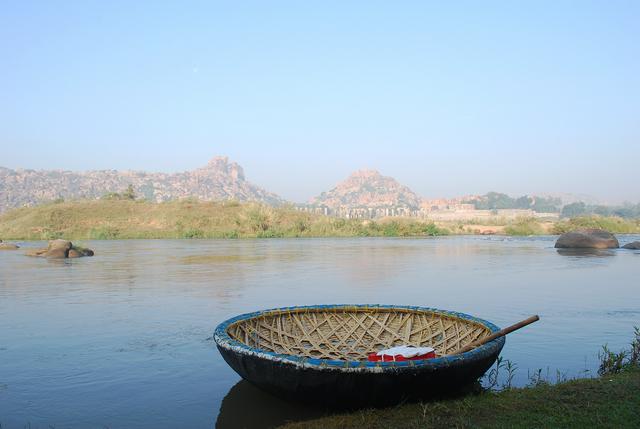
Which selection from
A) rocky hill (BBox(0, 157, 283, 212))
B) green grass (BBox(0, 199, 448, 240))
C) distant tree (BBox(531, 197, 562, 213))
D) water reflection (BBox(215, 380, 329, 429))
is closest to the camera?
water reflection (BBox(215, 380, 329, 429))

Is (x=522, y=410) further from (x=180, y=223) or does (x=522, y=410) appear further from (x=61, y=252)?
(x=180, y=223)

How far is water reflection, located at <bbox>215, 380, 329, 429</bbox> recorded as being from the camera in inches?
202

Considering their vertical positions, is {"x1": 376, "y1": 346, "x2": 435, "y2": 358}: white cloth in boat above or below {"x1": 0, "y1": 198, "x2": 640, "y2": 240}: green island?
below

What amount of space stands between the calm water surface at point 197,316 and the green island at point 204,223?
86.2 feet

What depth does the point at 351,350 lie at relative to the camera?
6957 mm

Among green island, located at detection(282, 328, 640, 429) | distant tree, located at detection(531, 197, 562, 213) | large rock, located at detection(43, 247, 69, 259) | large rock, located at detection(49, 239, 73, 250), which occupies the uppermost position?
distant tree, located at detection(531, 197, 562, 213)

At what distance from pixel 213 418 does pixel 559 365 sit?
4.26 m

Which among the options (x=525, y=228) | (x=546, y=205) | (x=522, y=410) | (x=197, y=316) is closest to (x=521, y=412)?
(x=522, y=410)

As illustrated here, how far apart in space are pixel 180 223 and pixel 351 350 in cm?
4542

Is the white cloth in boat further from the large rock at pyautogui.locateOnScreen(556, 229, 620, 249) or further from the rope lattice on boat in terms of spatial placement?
the large rock at pyautogui.locateOnScreen(556, 229, 620, 249)

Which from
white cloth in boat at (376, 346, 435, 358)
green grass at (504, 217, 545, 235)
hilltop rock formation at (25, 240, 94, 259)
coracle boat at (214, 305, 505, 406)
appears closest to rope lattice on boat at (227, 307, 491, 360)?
coracle boat at (214, 305, 505, 406)

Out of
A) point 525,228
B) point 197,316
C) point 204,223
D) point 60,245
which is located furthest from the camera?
point 525,228

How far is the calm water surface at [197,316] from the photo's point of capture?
564cm

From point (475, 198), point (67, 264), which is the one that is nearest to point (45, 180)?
point (475, 198)
